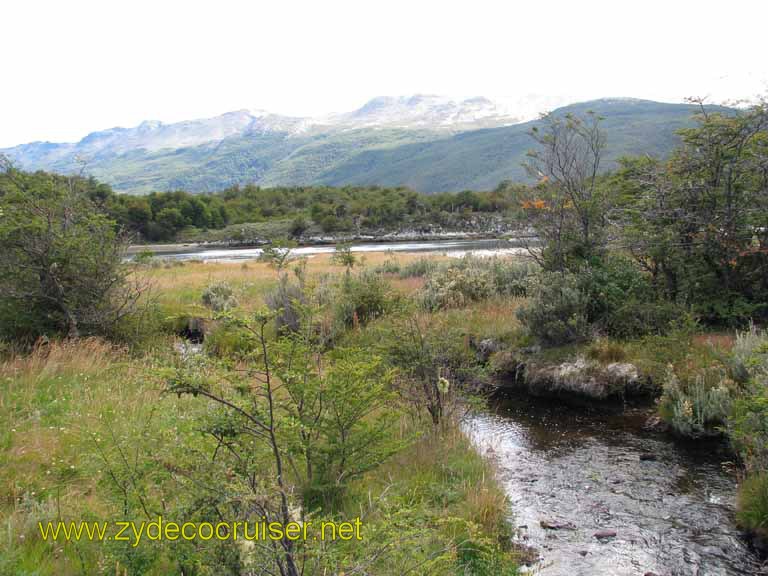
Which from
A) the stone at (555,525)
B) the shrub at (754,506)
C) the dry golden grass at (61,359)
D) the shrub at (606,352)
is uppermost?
the dry golden grass at (61,359)

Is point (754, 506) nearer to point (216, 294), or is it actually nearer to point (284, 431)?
point (284, 431)

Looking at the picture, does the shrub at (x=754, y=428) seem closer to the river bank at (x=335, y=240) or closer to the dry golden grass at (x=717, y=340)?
the dry golden grass at (x=717, y=340)

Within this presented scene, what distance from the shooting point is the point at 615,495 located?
6.45 metres

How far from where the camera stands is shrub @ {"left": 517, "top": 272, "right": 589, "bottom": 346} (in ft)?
36.3

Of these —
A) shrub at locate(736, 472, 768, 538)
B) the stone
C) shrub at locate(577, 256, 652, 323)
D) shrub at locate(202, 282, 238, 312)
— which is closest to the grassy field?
the stone

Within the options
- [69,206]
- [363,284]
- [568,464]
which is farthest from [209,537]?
[363,284]

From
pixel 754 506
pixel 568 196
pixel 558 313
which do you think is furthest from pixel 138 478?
pixel 568 196

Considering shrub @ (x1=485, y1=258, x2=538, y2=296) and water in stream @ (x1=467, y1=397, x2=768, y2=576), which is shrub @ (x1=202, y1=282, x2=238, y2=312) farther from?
water in stream @ (x1=467, y1=397, x2=768, y2=576)

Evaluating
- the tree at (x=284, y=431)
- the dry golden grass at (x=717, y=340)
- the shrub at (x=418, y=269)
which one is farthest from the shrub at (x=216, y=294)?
the dry golden grass at (x=717, y=340)

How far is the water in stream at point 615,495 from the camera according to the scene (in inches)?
203

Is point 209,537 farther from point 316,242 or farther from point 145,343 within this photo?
point 316,242

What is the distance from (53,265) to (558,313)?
1058cm

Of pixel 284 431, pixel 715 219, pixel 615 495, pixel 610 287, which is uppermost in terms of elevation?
pixel 715 219

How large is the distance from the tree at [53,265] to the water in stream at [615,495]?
8317mm
